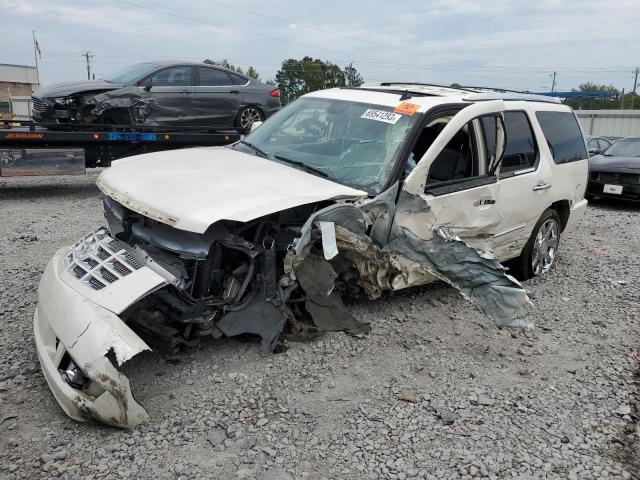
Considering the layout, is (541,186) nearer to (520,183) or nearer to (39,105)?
(520,183)

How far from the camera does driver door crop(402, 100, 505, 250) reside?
3.92m

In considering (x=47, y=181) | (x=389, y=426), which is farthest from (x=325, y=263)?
(x=47, y=181)

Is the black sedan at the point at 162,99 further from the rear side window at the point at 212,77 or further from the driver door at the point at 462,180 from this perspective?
the driver door at the point at 462,180

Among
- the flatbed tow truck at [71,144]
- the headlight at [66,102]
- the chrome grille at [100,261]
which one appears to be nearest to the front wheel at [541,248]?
the chrome grille at [100,261]

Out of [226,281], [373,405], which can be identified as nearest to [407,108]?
[226,281]

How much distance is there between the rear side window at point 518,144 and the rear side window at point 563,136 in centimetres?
28

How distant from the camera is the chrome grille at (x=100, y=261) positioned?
3.16 m

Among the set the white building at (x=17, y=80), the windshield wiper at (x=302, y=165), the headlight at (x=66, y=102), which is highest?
the white building at (x=17, y=80)

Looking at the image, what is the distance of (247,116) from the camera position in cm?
1086

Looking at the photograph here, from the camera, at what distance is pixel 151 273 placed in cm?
312

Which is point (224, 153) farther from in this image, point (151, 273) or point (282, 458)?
point (282, 458)

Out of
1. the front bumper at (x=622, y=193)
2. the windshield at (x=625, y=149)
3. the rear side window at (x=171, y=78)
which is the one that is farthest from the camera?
the windshield at (x=625, y=149)

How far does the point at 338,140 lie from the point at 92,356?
8.35ft

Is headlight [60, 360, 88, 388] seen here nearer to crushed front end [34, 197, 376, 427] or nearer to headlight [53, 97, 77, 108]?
crushed front end [34, 197, 376, 427]
